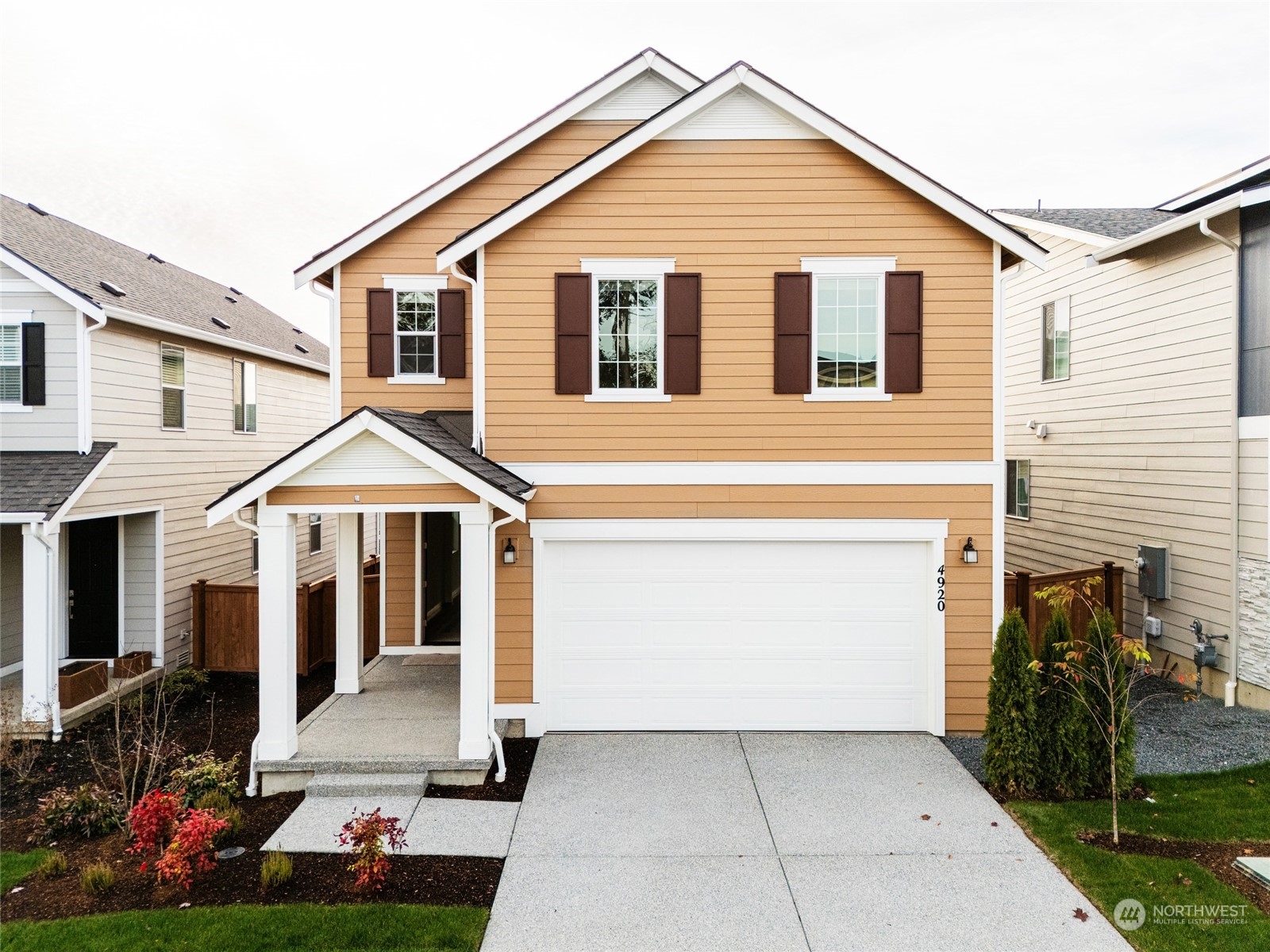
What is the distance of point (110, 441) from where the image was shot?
→ 418 inches

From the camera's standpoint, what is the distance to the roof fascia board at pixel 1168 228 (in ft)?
29.9

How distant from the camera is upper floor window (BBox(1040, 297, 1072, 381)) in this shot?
13.3m

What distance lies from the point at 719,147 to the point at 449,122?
21.4 meters

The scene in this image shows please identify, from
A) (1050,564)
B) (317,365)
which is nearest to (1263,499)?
(1050,564)

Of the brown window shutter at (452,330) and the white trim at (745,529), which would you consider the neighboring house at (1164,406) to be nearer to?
the white trim at (745,529)

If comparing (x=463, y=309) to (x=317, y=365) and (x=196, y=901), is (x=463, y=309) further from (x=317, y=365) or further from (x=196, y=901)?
(x=317, y=365)

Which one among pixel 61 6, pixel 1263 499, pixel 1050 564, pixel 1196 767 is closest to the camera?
pixel 1196 767

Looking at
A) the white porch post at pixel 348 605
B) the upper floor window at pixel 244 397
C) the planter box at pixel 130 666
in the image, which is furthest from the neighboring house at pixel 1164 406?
the upper floor window at pixel 244 397

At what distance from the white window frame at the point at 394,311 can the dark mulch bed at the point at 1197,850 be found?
349 inches

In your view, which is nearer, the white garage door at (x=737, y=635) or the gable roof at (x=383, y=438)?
the gable roof at (x=383, y=438)

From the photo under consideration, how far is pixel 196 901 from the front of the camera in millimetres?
5371

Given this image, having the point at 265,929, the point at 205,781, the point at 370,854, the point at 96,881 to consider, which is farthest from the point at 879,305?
the point at 96,881

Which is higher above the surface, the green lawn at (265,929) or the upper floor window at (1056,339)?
the upper floor window at (1056,339)

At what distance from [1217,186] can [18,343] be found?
54.8ft
